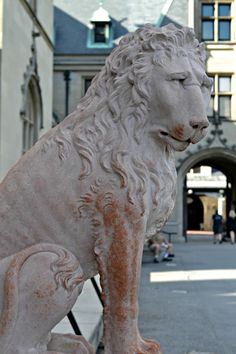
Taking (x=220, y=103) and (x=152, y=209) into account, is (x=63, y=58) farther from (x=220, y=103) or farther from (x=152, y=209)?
(x=152, y=209)

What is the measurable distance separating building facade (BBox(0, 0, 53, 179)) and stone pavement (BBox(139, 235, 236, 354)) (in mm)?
4314

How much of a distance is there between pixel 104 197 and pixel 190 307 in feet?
19.9

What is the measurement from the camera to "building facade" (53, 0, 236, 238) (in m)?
23.0

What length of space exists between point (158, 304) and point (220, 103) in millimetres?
16551

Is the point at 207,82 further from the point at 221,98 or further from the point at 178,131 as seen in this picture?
the point at 221,98

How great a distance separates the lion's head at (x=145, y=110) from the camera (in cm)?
189

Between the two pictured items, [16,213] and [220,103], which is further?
[220,103]

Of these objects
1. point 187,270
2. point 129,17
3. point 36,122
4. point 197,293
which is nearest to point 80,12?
point 129,17

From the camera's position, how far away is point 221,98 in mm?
23312

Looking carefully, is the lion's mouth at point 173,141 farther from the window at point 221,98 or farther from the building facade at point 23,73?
the window at point 221,98

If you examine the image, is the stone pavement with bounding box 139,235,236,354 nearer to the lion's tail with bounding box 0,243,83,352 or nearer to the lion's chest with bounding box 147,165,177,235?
the lion's chest with bounding box 147,165,177,235

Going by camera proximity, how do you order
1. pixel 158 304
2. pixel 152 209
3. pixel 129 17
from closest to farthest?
pixel 152 209, pixel 158 304, pixel 129 17

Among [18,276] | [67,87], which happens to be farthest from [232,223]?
[18,276]

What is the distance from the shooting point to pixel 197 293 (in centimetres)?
885
